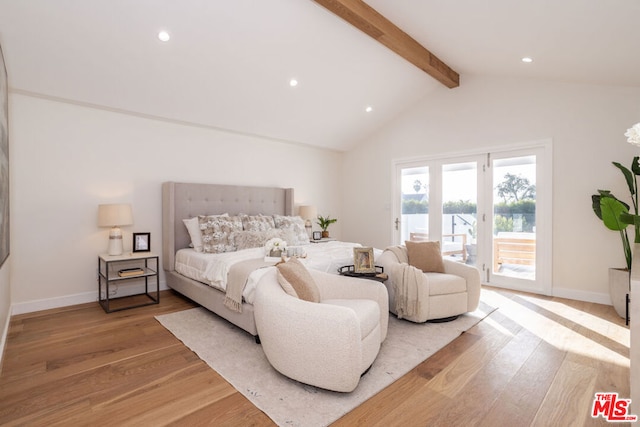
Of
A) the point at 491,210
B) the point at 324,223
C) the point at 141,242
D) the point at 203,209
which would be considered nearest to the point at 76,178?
the point at 141,242

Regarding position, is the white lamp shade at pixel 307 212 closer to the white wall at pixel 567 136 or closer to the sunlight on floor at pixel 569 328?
the white wall at pixel 567 136

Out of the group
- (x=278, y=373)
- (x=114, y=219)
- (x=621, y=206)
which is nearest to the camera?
(x=278, y=373)

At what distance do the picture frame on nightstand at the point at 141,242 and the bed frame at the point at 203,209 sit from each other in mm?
233

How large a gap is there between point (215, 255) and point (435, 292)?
245 centimetres

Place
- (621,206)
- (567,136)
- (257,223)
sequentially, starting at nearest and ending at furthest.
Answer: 1. (621,206)
2. (567,136)
3. (257,223)

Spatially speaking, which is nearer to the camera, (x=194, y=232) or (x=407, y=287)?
(x=407, y=287)

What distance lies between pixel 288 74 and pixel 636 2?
129 inches

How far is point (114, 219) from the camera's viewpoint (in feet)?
11.9

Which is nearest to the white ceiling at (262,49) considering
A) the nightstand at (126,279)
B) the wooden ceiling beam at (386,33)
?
the wooden ceiling beam at (386,33)

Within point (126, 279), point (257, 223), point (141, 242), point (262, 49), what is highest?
point (262, 49)

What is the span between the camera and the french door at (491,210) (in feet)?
14.4

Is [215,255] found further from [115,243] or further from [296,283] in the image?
[296,283]

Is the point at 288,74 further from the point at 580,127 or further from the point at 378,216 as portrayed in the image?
the point at 580,127

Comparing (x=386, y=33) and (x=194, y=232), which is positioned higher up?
(x=386, y=33)
